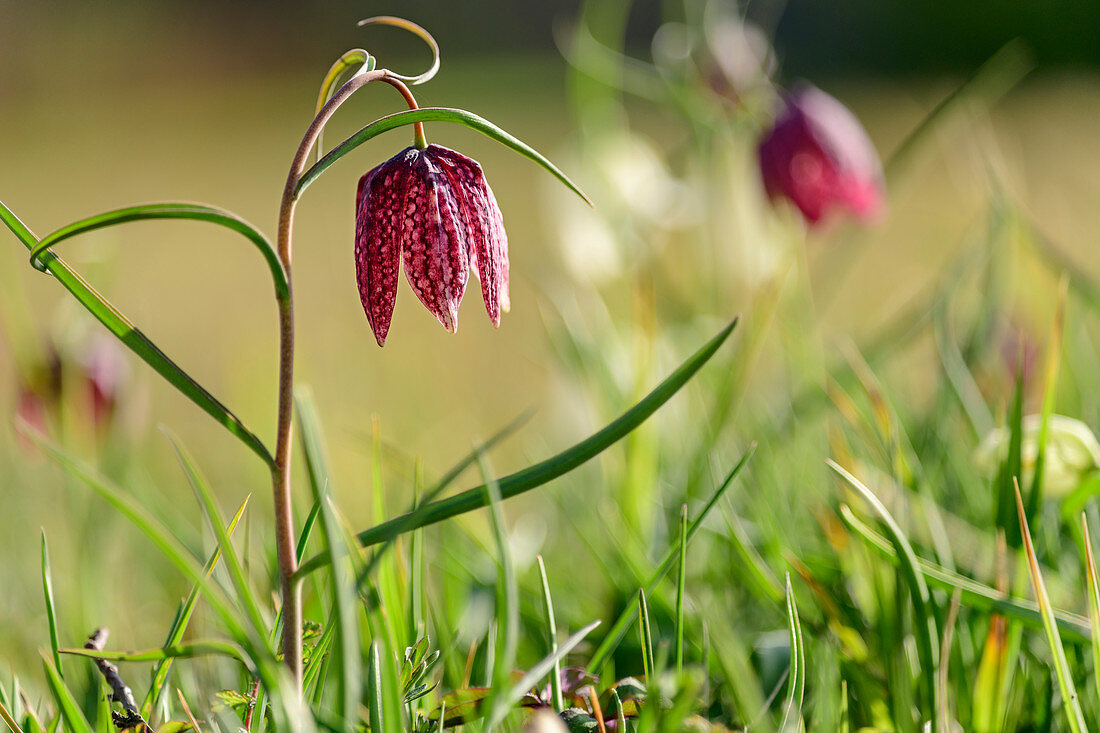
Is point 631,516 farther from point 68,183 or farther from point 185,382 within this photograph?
point 68,183

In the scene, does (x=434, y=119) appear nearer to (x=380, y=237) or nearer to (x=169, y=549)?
(x=380, y=237)

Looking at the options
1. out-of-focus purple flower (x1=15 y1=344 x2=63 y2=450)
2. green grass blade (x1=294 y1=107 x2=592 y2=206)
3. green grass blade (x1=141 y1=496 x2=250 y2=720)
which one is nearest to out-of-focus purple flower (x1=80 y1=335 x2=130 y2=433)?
out-of-focus purple flower (x1=15 y1=344 x2=63 y2=450)

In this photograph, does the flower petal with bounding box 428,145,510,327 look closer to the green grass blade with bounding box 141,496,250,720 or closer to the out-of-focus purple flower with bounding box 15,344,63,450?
the green grass blade with bounding box 141,496,250,720

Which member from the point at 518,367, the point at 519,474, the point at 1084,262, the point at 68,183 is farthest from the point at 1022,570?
the point at 68,183

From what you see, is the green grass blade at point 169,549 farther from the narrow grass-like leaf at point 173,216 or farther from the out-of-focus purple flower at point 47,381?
the out-of-focus purple flower at point 47,381

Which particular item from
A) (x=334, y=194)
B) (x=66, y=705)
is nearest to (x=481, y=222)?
(x=66, y=705)
